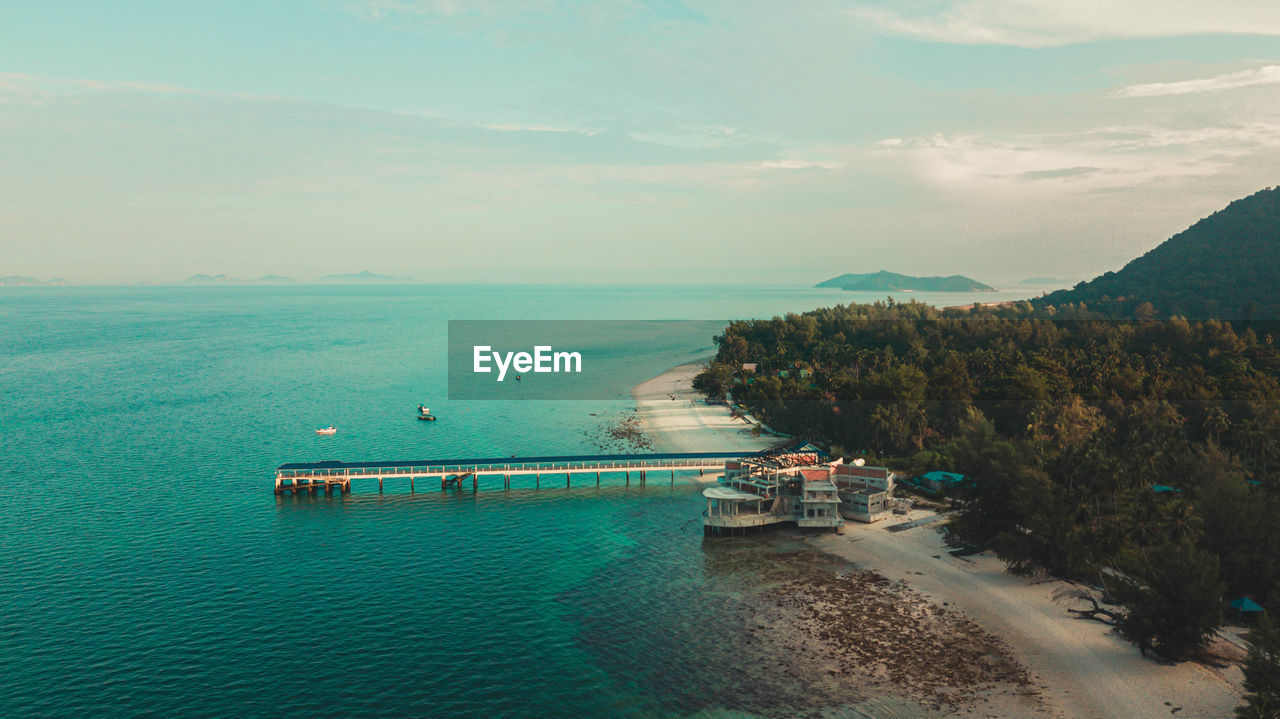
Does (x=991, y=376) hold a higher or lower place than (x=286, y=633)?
higher

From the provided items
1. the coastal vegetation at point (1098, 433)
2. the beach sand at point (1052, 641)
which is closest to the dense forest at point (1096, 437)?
the coastal vegetation at point (1098, 433)

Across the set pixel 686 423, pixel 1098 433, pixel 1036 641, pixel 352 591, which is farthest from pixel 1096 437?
pixel 352 591

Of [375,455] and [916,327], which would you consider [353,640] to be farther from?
[916,327]

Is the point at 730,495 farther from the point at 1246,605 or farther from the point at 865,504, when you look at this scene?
the point at 1246,605

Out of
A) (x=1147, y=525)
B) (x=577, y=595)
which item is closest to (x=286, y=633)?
(x=577, y=595)

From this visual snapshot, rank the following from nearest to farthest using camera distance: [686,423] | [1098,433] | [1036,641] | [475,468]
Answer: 1. [1036,641]
2. [1098,433]
3. [475,468]
4. [686,423]

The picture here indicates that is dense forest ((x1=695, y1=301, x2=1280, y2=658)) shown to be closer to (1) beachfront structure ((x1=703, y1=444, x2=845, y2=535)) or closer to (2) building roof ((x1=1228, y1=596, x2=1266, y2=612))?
(2) building roof ((x1=1228, y1=596, x2=1266, y2=612))

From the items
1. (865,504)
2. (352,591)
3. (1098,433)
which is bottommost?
(352,591)
